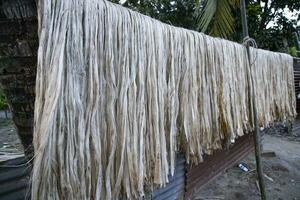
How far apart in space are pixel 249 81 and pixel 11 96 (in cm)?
285

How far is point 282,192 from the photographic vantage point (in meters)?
4.81

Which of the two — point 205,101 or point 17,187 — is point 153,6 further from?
point 17,187

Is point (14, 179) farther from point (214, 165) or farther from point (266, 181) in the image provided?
point (266, 181)

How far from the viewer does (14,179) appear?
207 cm

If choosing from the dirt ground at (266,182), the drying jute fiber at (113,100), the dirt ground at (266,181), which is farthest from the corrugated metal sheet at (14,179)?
the dirt ground at (266,182)

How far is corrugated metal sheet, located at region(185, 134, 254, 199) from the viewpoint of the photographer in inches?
163

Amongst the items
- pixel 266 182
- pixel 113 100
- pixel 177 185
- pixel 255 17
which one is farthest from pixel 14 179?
pixel 255 17

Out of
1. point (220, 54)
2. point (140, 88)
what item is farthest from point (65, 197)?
point (220, 54)

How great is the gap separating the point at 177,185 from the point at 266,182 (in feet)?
7.24

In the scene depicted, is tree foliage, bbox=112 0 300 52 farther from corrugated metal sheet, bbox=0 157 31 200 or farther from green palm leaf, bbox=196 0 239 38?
corrugated metal sheet, bbox=0 157 31 200

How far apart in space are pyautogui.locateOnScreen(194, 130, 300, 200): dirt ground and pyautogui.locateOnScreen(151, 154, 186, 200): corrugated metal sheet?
686mm

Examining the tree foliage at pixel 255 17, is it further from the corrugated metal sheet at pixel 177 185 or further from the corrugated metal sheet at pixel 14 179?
the corrugated metal sheet at pixel 14 179

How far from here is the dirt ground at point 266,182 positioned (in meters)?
4.54

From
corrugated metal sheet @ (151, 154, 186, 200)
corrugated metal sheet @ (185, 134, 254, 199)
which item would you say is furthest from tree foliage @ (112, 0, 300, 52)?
corrugated metal sheet @ (151, 154, 186, 200)
